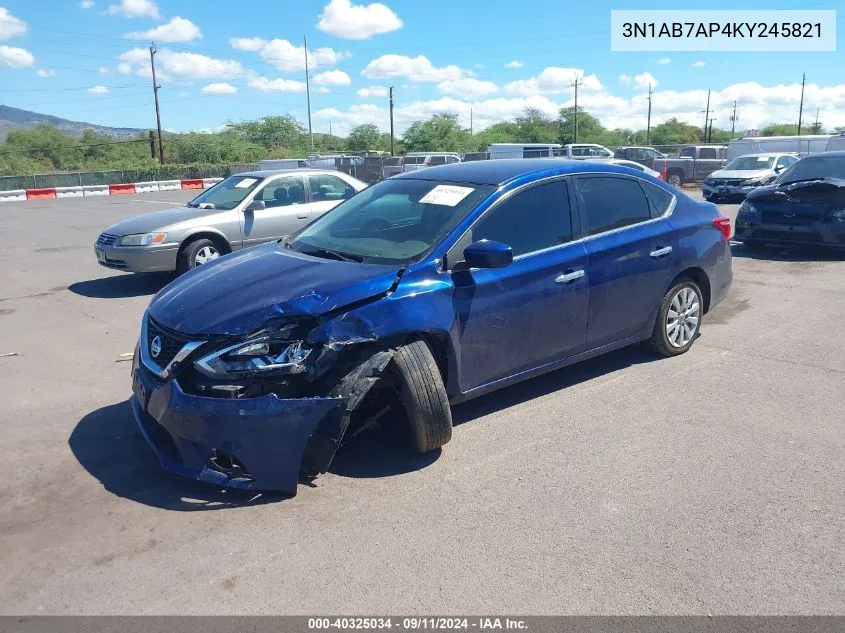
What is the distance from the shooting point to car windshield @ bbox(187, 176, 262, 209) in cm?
987

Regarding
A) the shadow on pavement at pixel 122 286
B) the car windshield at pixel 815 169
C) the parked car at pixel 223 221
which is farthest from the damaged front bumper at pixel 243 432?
the car windshield at pixel 815 169

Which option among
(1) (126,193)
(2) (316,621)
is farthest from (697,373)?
(1) (126,193)

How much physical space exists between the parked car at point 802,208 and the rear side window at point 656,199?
5.31 metres

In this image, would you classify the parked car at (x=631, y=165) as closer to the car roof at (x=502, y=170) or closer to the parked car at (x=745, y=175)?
the car roof at (x=502, y=170)

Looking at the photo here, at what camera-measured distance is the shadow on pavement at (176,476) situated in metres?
3.75

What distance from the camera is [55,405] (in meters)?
5.16

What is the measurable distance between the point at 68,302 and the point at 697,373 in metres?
7.34

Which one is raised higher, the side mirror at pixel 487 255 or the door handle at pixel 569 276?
the side mirror at pixel 487 255

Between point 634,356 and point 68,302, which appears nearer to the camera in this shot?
point 634,356

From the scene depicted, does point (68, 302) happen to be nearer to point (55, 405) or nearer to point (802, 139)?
point (55, 405)

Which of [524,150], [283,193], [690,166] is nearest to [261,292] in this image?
[283,193]

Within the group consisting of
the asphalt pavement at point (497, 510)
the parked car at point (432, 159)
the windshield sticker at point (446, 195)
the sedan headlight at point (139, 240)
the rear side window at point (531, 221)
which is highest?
the parked car at point (432, 159)

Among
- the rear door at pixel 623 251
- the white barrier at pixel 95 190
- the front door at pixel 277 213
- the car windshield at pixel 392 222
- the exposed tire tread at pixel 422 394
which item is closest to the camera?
the exposed tire tread at pixel 422 394

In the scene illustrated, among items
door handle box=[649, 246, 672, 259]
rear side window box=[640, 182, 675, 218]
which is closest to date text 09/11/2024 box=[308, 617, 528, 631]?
door handle box=[649, 246, 672, 259]
